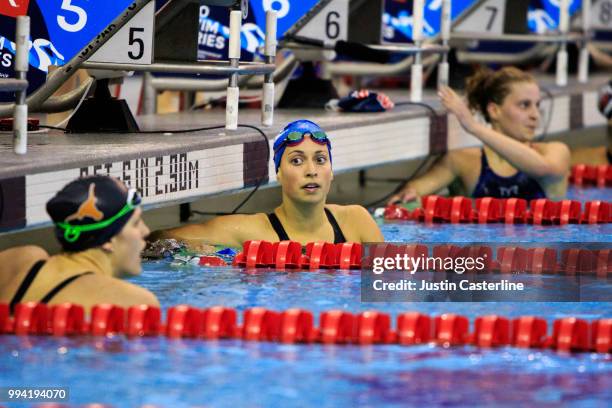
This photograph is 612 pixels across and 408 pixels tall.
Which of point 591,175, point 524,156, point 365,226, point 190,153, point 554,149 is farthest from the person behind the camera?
point 591,175

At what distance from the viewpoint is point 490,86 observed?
8039 mm

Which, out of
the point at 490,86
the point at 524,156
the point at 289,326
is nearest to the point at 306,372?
the point at 289,326

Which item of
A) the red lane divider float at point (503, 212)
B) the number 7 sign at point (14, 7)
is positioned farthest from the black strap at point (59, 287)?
the red lane divider float at point (503, 212)

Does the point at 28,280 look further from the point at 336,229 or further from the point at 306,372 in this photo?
the point at 336,229

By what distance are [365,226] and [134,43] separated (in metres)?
1.34

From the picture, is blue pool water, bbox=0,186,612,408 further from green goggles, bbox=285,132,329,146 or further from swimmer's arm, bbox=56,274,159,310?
green goggles, bbox=285,132,329,146

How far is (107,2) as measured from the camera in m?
Result: 6.14

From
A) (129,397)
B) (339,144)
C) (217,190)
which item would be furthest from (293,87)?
(129,397)

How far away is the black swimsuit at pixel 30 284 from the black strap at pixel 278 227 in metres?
1.64

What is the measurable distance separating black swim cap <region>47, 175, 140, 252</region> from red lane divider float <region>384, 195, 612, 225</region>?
3.03m

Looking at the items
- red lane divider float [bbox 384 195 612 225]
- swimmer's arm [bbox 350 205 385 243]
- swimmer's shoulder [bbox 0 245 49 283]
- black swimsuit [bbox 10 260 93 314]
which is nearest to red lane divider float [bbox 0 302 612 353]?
black swimsuit [bbox 10 260 93 314]

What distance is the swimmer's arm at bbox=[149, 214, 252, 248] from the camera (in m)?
5.84

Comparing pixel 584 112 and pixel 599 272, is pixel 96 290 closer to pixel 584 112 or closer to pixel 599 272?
pixel 599 272

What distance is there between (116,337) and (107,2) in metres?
2.25
